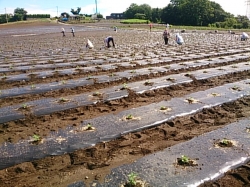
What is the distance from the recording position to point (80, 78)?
29.5ft

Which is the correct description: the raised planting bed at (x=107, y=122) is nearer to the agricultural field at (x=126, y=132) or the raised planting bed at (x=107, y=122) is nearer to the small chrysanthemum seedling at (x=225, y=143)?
the agricultural field at (x=126, y=132)

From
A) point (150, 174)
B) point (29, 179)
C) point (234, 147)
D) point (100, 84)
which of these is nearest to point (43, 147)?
point (29, 179)

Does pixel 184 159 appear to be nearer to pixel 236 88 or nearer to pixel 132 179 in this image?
pixel 132 179

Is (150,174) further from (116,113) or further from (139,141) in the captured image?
(116,113)

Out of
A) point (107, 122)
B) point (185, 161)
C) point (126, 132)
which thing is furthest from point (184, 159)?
point (107, 122)

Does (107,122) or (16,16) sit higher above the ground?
(16,16)

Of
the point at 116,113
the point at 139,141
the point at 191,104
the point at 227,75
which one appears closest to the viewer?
the point at 139,141

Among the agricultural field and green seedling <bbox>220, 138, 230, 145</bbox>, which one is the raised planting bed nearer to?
the agricultural field

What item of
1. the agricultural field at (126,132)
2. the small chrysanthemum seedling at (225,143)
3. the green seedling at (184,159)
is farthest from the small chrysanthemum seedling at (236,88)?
the green seedling at (184,159)

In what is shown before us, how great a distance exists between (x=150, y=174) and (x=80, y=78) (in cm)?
624

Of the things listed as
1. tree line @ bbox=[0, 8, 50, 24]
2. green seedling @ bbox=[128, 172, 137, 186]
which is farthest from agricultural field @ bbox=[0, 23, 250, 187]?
tree line @ bbox=[0, 8, 50, 24]

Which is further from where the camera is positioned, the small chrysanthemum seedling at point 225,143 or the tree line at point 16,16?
the tree line at point 16,16

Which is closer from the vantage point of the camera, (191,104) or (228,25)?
(191,104)

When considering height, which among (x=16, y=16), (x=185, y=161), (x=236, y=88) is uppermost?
(x=16, y=16)
